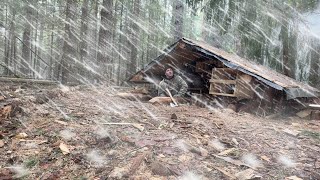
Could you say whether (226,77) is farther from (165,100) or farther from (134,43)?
(134,43)

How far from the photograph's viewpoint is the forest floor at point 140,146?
4441mm

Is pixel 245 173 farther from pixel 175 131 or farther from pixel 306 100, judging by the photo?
pixel 306 100

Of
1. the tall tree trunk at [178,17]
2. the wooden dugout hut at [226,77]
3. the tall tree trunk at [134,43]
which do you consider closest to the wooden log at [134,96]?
the wooden dugout hut at [226,77]

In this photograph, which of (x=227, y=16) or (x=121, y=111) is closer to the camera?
(x=121, y=111)

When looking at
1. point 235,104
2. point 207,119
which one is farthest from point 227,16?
point 207,119

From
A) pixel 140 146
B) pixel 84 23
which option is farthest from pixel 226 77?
pixel 84 23

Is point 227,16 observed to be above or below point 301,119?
above

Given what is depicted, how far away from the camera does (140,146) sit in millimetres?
5168

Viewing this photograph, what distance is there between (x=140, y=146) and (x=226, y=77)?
616cm

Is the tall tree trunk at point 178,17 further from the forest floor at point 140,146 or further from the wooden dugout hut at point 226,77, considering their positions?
the forest floor at point 140,146

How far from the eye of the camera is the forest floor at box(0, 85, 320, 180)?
444 cm

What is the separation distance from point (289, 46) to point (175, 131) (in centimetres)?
1040

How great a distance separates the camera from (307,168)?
4.71m

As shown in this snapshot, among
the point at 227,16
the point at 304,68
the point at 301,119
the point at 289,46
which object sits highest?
the point at 227,16
